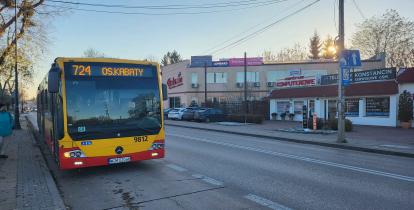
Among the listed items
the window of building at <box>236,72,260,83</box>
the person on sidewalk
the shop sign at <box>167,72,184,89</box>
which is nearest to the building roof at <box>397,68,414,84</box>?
the person on sidewalk

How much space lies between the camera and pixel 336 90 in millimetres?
29891

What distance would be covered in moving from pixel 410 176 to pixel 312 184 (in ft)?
9.30

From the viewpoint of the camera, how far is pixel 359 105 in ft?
92.5

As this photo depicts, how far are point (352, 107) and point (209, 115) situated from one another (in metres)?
12.9

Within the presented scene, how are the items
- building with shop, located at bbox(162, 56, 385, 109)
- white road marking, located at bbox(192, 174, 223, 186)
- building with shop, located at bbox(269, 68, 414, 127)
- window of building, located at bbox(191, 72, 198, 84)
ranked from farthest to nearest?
window of building, located at bbox(191, 72, 198, 84) → building with shop, located at bbox(162, 56, 385, 109) → building with shop, located at bbox(269, 68, 414, 127) → white road marking, located at bbox(192, 174, 223, 186)

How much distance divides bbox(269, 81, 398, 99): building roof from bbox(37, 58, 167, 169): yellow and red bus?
21.8 meters

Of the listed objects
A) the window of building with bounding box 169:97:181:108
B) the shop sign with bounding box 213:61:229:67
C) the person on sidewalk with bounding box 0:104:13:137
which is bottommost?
the person on sidewalk with bounding box 0:104:13:137

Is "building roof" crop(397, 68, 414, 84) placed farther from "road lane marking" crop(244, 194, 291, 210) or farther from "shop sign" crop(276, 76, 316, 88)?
"road lane marking" crop(244, 194, 291, 210)

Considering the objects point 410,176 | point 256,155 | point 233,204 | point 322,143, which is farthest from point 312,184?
point 322,143

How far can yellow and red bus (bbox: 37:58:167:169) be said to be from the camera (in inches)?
Result: 319

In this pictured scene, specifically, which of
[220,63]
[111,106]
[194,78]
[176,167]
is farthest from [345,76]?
[194,78]

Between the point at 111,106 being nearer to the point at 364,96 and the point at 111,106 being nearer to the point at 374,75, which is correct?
the point at 364,96

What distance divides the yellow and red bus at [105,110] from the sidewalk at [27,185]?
0.67 metres

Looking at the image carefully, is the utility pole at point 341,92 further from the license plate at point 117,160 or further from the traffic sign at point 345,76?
the license plate at point 117,160
